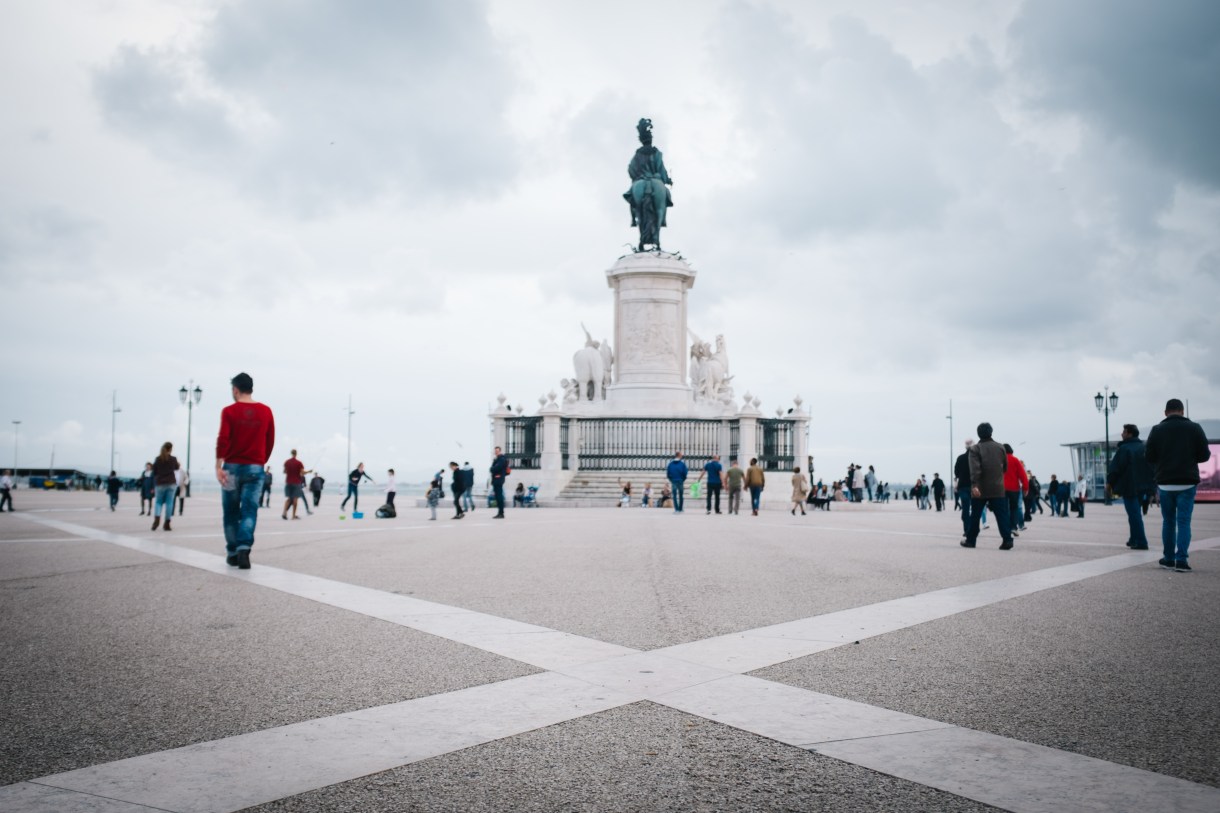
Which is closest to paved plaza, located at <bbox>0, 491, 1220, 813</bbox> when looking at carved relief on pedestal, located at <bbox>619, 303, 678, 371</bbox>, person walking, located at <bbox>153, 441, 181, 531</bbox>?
person walking, located at <bbox>153, 441, 181, 531</bbox>

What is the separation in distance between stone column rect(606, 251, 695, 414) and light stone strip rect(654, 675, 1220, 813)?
30905 mm

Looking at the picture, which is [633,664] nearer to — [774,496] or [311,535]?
[311,535]

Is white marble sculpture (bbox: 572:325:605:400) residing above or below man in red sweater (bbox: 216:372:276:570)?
Result: above

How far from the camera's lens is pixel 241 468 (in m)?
8.87

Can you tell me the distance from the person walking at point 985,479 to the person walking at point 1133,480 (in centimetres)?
129

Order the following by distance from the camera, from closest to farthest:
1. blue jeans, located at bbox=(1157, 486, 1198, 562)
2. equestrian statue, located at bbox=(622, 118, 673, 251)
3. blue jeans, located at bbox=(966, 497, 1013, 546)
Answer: blue jeans, located at bbox=(1157, 486, 1198, 562)
blue jeans, located at bbox=(966, 497, 1013, 546)
equestrian statue, located at bbox=(622, 118, 673, 251)

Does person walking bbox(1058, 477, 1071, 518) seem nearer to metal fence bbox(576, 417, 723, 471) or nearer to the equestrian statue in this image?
metal fence bbox(576, 417, 723, 471)

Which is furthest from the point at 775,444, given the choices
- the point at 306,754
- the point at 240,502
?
the point at 306,754

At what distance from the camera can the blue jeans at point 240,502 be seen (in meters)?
8.76

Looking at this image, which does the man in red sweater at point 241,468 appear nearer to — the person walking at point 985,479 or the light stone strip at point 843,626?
the light stone strip at point 843,626

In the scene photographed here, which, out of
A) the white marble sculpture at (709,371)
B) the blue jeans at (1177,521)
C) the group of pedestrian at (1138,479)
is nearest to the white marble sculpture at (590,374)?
the white marble sculpture at (709,371)

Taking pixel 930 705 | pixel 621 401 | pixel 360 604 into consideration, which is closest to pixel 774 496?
pixel 621 401

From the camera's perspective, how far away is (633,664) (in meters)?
4.58

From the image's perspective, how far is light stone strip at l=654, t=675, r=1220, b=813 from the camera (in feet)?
9.12
